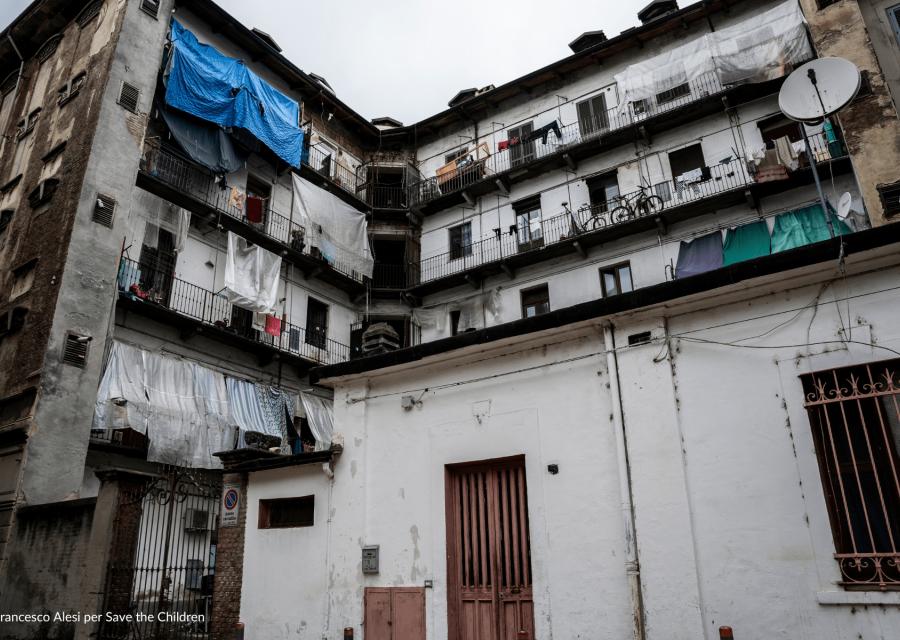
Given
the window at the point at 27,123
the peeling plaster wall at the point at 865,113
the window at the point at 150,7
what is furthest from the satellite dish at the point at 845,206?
the window at the point at 27,123

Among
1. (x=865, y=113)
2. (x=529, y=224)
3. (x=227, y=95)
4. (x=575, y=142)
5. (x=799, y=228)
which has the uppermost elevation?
(x=227, y=95)

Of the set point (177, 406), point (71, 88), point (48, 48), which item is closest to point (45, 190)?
point (71, 88)

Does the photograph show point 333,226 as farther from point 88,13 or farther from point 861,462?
point 861,462

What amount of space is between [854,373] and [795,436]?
3.02 ft

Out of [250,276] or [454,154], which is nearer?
[250,276]

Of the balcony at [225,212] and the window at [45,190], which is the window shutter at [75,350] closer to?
the window at [45,190]

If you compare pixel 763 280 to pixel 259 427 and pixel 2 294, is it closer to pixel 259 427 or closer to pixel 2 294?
pixel 259 427

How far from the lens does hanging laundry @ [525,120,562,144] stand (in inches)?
877

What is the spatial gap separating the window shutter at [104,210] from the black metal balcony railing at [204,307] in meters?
1.13

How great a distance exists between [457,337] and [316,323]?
14.5 meters

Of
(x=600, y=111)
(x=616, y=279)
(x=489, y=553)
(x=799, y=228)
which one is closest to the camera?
(x=489, y=553)

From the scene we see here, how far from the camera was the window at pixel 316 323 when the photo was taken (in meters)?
22.3

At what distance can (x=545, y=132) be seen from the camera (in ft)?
73.9

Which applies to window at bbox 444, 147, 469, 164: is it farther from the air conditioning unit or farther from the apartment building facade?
the air conditioning unit
